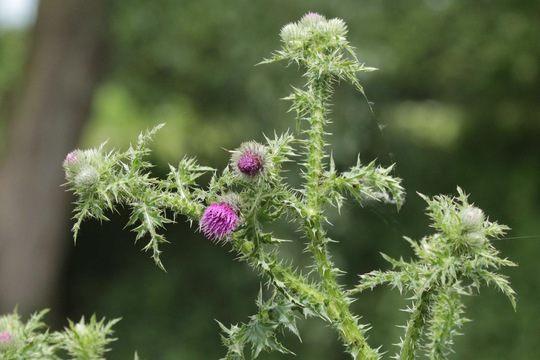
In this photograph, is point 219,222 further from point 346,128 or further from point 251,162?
point 346,128

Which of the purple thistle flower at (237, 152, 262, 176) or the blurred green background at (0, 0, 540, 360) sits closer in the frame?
the purple thistle flower at (237, 152, 262, 176)

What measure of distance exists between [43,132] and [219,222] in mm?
7519

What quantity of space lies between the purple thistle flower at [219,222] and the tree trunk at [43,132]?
24.0ft

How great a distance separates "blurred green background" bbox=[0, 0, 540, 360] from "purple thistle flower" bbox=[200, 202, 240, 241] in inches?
232

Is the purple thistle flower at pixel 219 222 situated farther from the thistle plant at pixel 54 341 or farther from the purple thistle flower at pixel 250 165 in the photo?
the thistle plant at pixel 54 341

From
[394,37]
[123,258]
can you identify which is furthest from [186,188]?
[123,258]

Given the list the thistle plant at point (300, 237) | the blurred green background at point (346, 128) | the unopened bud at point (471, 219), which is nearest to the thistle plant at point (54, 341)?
the thistle plant at point (300, 237)

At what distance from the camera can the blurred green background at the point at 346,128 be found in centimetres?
817

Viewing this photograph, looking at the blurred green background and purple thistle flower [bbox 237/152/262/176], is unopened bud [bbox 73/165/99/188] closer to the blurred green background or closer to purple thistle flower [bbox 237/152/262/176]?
purple thistle flower [bbox 237/152/262/176]

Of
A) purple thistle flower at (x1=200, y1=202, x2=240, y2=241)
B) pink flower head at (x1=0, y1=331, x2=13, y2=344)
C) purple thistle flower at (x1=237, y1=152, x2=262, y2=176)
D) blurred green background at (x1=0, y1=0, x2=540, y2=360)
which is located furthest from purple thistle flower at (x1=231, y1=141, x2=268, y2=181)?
blurred green background at (x1=0, y1=0, x2=540, y2=360)

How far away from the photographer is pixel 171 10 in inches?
345

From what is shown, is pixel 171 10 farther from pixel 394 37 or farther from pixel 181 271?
pixel 181 271

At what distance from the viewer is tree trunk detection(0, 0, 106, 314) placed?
8688 mm

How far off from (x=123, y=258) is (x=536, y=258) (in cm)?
507
